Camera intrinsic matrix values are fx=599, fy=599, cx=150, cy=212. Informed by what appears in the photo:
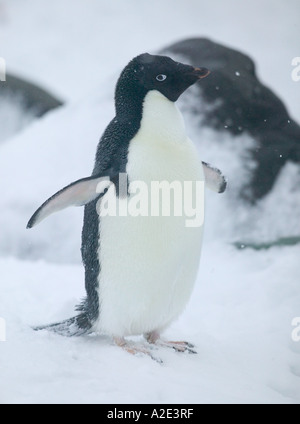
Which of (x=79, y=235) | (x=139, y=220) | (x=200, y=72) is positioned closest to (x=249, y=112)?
(x=79, y=235)

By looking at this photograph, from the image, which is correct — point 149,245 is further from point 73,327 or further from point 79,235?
point 79,235

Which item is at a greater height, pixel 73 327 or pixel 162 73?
pixel 162 73

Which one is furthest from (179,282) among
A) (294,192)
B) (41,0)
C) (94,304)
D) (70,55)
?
(70,55)

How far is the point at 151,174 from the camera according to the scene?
1276 millimetres

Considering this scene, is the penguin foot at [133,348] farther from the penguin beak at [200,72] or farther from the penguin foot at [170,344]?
the penguin beak at [200,72]

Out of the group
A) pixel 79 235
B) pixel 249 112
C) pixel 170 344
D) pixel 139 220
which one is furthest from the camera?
pixel 249 112

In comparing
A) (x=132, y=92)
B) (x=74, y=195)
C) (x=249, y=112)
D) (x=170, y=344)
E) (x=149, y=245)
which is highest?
(x=249, y=112)

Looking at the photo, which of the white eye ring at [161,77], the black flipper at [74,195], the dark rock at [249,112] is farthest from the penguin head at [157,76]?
the dark rock at [249,112]

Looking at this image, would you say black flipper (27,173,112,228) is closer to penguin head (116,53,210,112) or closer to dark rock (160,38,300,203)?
penguin head (116,53,210,112)

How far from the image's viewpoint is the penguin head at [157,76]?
1328mm

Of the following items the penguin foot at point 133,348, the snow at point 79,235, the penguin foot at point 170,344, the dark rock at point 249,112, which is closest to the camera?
the snow at point 79,235

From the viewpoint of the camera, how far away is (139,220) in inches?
50.5

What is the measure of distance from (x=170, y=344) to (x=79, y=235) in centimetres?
94

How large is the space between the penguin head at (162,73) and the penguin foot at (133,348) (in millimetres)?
561
